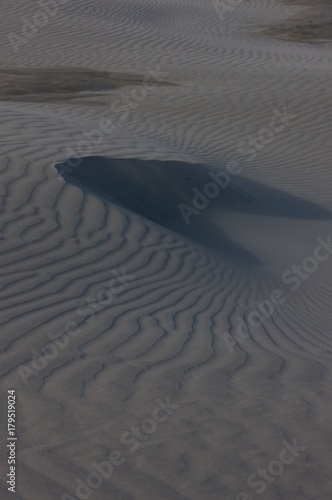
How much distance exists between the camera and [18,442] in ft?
11.8

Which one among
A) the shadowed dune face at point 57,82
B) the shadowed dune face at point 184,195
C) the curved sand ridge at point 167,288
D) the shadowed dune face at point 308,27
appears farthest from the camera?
the shadowed dune face at point 308,27

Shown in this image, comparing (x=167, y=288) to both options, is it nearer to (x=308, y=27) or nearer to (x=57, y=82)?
(x=57, y=82)

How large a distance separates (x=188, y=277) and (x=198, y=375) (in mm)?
2421

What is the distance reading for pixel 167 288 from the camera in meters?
6.57

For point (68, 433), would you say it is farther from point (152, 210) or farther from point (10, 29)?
point (10, 29)

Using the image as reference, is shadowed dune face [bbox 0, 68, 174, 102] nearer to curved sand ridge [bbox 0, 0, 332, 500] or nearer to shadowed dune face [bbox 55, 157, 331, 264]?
curved sand ridge [bbox 0, 0, 332, 500]

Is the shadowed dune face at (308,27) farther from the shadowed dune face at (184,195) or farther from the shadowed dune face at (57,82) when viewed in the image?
the shadowed dune face at (184,195)

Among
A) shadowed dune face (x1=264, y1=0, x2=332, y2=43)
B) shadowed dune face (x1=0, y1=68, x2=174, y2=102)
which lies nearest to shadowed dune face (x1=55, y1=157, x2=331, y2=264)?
shadowed dune face (x1=0, y1=68, x2=174, y2=102)

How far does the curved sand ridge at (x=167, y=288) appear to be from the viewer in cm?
370

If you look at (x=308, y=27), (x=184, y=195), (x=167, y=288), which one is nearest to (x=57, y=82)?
(x=184, y=195)

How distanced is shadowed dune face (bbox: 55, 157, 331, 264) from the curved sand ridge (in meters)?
0.03

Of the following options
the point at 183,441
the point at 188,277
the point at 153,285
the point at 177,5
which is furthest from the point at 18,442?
the point at 177,5

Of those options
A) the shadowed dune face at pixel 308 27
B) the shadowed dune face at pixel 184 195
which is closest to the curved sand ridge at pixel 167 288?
the shadowed dune face at pixel 184 195

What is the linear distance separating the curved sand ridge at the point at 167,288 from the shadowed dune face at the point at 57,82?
Result: 9cm
